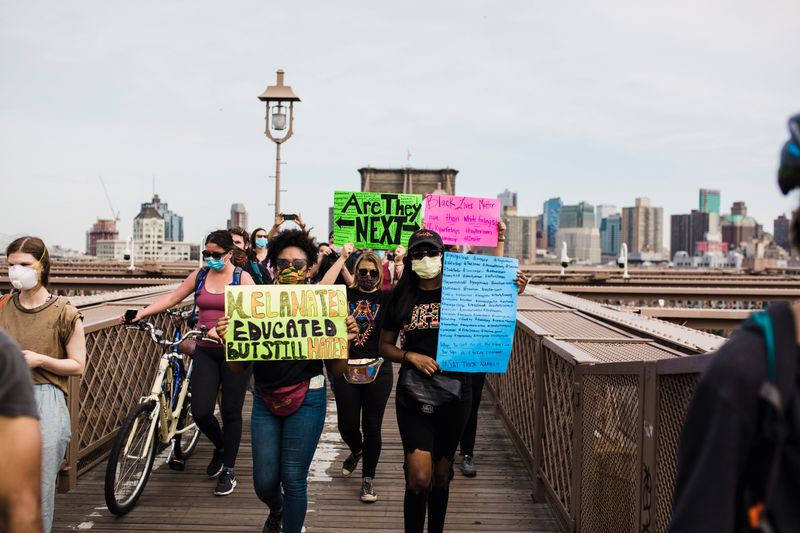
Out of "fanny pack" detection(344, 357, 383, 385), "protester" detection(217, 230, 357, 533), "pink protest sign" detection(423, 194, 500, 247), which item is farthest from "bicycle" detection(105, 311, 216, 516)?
"pink protest sign" detection(423, 194, 500, 247)

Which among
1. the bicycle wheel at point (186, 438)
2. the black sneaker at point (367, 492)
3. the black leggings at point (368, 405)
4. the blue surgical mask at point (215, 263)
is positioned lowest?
the black sneaker at point (367, 492)

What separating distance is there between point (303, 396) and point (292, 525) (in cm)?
75

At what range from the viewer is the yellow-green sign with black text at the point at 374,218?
786 cm

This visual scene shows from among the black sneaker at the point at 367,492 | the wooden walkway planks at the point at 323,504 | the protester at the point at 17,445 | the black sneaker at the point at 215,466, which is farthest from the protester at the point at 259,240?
the protester at the point at 17,445

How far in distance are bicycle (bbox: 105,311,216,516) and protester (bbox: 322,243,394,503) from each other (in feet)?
3.82

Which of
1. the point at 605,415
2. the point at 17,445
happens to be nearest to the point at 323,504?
the point at 605,415

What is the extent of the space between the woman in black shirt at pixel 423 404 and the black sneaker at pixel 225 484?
2219 millimetres

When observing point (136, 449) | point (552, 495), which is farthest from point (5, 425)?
point (552, 495)

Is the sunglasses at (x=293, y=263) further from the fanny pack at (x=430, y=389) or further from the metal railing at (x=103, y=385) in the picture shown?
the metal railing at (x=103, y=385)

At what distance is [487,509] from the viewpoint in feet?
20.2

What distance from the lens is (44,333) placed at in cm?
402

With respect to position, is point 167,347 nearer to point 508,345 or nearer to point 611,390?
point 508,345

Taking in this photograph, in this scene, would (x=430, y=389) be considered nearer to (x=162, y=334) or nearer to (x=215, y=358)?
(x=215, y=358)

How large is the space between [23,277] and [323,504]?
318 cm
